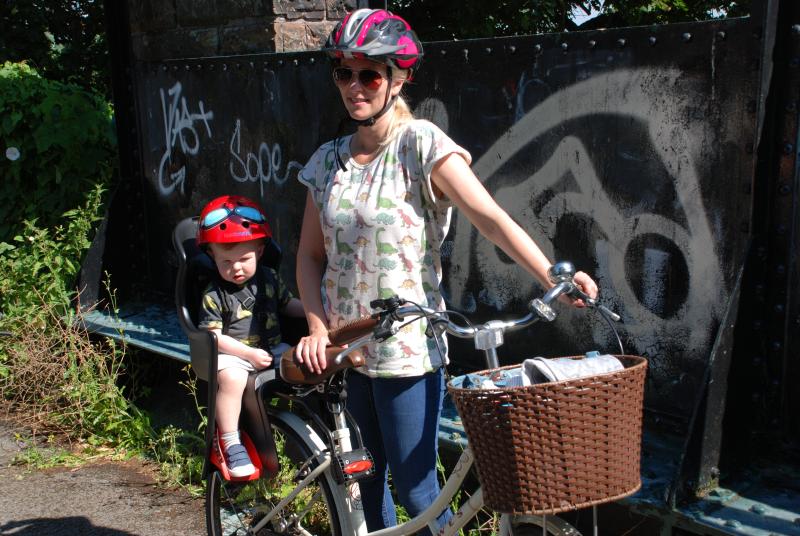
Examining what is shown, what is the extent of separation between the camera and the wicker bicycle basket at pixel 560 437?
7.13 feet

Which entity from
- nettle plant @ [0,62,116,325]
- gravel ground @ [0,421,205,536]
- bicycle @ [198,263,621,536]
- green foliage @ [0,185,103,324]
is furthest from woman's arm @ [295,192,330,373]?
nettle plant @ [0,62,116,325]

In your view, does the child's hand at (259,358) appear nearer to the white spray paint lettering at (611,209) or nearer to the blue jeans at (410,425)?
the blue jeans at (410,425)

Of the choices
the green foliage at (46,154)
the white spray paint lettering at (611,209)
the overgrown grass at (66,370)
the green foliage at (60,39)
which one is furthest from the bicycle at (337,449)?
the green foliage at (60,39)

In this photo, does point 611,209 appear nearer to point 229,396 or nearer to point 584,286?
point 584,286

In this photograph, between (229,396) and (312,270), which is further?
(229,396)

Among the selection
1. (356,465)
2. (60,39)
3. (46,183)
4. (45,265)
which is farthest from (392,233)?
(60,39)

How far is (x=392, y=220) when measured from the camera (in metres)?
2.95

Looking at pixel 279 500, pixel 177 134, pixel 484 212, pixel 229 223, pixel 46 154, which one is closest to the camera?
pixel 484 212

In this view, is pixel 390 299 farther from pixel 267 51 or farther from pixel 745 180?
pixel 267 51

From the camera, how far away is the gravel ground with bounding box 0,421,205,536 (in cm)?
460

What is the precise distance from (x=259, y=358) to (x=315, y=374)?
568 millimetres

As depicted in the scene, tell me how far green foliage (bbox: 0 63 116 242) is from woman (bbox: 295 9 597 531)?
421cm

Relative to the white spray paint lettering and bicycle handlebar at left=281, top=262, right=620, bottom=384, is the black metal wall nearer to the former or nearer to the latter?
the white spray paint lettering

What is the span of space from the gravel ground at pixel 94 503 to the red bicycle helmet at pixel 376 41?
2571 millimetres
